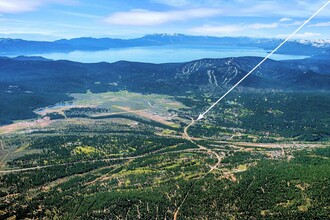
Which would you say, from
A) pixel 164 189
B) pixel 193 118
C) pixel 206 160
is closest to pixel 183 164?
pixel 206 160

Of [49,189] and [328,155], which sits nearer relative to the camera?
[49,189]

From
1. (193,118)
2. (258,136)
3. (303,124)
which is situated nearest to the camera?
(258,136)

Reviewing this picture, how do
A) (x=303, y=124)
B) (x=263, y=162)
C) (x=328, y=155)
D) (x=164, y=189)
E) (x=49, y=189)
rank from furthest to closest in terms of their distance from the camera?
(x=303, y=124) < (x=328, y=155) < (x=263, y=162) < (x=49, y=189) < (x=164, y=189)

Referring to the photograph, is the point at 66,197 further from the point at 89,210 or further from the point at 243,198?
the point at 243,198

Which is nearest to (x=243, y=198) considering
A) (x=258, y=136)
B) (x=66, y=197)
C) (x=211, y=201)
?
(x=211, y=201)

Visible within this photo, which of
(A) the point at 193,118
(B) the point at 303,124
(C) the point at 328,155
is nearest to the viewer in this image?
(C) the point at 328,155

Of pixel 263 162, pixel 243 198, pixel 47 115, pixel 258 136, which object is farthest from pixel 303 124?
pixel 47 115

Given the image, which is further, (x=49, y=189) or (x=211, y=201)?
(x=49, y=189)

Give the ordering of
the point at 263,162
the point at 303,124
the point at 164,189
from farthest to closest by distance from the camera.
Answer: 1. the point at 303,124
2. the point at 263,162
3. the point at 164,189

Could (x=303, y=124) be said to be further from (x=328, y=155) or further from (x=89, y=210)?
(x=89, y=210)
